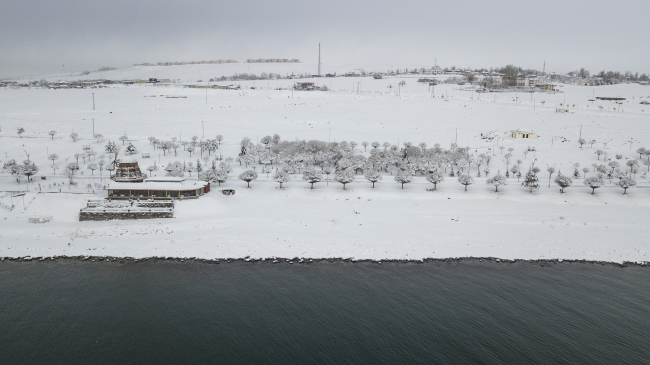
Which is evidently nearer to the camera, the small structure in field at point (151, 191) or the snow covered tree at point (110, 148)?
the small structure in field at point (151, 191)

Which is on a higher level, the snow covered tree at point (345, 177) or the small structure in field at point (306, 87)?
the small structure in field at point (306, 87)

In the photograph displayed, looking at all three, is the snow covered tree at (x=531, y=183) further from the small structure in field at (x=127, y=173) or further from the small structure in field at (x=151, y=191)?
the small structure in field at (x=127, y=173)

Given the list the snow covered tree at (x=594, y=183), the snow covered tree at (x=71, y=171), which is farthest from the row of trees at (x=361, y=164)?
the snow covered tree at (x=71, y=171)

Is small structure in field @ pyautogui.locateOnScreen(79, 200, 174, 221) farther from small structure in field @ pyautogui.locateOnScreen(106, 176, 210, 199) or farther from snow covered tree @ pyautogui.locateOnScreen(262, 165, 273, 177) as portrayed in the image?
snow covered tree @ pyautogui.locateOnScreen(262, 165, 273, 177)

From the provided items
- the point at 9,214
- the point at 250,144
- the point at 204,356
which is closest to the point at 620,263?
the point at 204,356

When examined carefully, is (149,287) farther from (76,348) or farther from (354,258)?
(354,258)

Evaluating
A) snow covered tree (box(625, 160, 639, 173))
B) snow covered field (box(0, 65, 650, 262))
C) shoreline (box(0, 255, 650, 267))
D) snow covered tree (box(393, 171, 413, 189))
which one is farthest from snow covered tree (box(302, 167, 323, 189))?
snow covered tree (box(625, 160, 639, 173))
